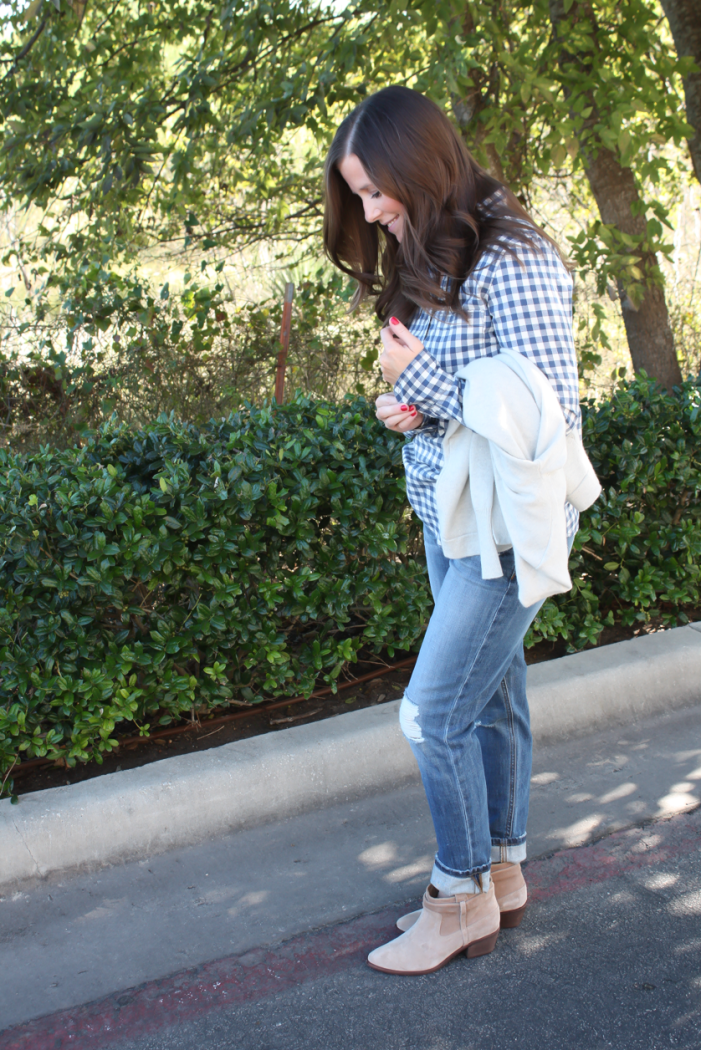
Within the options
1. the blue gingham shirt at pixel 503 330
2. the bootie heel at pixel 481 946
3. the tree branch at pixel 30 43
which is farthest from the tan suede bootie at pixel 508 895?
the tree branch at pixel 30 43

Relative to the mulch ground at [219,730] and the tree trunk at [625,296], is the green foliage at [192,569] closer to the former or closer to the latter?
the mulch ground at [219,730]

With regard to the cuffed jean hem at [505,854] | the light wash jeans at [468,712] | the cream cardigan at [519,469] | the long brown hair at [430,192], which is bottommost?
the cuffed jean hem at [505,854]

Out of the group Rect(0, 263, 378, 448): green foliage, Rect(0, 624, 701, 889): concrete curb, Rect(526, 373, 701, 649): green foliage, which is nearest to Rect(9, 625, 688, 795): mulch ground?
Rect(0, 624, 701, 889): concrete curb

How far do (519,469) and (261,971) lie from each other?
4.98ft

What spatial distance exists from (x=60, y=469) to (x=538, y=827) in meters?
2.12

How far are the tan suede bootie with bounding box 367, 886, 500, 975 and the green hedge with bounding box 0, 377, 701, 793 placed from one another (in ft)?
3.82

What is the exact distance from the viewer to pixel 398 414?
1965mm

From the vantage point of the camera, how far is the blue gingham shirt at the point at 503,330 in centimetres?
178

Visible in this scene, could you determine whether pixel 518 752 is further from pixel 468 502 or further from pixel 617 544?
pixel 617 544

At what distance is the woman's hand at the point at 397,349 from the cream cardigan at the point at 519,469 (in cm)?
Result: 12

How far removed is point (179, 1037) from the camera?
1992 millimetres

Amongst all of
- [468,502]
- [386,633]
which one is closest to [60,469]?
[386,633]

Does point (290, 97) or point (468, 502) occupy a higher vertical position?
point (290, 97)

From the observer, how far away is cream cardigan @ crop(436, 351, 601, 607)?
1748 millimetres
